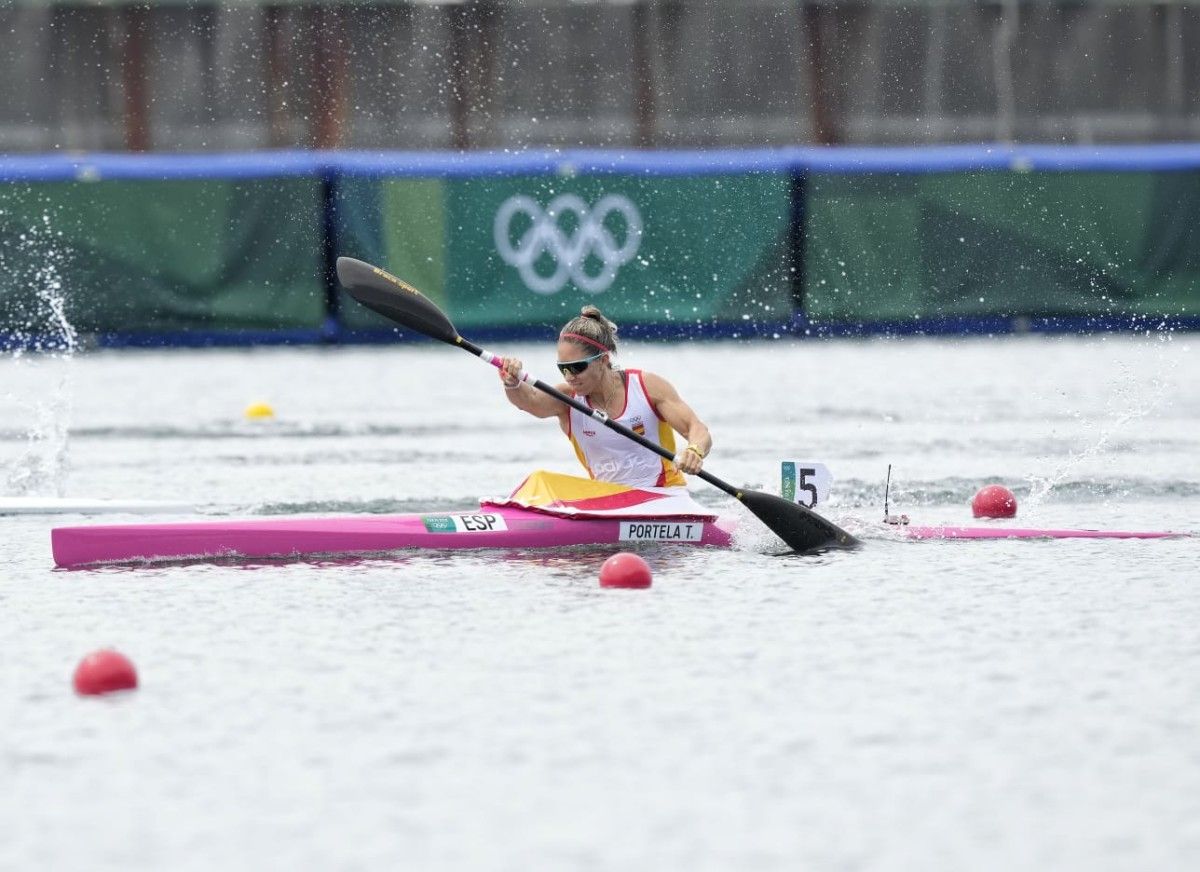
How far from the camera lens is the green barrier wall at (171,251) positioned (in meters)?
22.1

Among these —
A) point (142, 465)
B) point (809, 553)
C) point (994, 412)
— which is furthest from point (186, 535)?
point (994, 412)

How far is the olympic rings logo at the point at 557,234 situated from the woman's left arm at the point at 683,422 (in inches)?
473

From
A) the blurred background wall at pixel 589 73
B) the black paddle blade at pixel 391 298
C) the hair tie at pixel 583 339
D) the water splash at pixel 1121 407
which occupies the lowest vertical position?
the water splash at pixel 1121 407

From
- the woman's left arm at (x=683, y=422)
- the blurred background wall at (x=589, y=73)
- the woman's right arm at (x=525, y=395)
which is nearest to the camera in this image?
the woman's left arm at (x=683, y=422)

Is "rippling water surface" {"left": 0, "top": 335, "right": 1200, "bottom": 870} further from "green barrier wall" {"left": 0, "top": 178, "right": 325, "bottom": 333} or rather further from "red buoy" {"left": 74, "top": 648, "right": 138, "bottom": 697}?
"green barrier wall" {"left": 0, "top": 178, "right": 325, "bottom": 333}

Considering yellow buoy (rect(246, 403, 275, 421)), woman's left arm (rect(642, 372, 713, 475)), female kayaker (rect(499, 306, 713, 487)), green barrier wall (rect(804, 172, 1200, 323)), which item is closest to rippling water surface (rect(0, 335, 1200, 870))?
woman's left arm (rect(642, 372, 713, 475))

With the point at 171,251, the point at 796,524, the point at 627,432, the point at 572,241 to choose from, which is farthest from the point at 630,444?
the point at 171,251

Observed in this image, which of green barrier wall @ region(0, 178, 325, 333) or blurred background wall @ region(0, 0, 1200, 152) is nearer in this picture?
green barrier wall @ region(0, 178, 325, 333)

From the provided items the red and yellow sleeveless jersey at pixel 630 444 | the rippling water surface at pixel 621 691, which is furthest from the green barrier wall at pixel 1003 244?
the red and yellow sleeveless jersey at pixel 630 444

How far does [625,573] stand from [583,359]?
1.69m

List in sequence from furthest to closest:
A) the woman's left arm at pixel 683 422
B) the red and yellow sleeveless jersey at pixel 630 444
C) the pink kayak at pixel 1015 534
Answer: the red and yellow sleeveless jersey at pixel 630 444 → the pink kayak at pixel 1015 534 → the woman's left arm at pixel 683 422

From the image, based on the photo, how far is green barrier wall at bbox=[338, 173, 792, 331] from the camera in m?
A: 22.8

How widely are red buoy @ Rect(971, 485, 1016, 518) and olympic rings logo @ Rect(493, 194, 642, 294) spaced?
11714 mm

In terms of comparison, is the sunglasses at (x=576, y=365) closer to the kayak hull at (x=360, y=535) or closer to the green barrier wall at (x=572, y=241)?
the kayak hull at (x=360, y=535)
